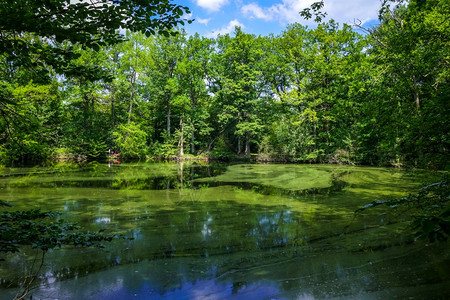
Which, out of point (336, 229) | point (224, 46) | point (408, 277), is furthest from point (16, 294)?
point (224, 46)

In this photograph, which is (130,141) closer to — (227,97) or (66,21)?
(227,97)

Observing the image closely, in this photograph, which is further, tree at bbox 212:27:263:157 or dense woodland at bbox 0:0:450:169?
tree at bbox 212:27:263:157

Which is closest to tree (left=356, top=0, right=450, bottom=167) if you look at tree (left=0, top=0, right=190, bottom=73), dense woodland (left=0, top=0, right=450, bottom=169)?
tree (left=0, top=0, right=190, bottom=73)

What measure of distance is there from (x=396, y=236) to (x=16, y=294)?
4919 mm

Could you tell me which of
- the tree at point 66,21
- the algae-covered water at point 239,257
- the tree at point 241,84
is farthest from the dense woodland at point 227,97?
the tree at point 66,21

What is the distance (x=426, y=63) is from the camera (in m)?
5.50

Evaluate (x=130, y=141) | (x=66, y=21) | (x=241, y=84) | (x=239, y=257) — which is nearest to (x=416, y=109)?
(x=239, y=257)

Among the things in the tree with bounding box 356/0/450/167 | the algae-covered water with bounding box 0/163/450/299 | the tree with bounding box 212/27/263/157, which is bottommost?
the algae-covered water with bounding box 0/163/450/299

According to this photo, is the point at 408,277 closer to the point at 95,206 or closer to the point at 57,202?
the point at 95,206

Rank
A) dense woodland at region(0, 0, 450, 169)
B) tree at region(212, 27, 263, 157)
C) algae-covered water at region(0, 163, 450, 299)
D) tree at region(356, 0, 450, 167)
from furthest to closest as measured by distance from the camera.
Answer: tree at region(212, 27, 263, 157)
dense woodland at region(0, 0, 450, 169)
tree at region(356, 0, 450, 167)
algae-covered water at region(0, 163, 450, 299)

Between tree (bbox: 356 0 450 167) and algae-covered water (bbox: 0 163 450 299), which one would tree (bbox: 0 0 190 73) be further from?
tree (bbox: 356 0 450 167)

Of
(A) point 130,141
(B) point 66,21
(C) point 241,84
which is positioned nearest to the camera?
(B) point 66,21

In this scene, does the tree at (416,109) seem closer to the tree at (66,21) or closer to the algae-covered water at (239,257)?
the algae-covered water at (239,257)

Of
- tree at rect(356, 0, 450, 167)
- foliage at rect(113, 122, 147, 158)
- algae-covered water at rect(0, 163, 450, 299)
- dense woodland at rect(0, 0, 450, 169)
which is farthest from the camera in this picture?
foliage at rect(113, 122, 147, 158)
